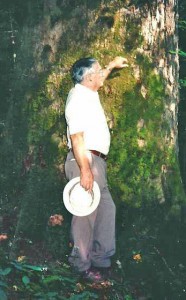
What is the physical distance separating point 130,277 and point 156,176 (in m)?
1.08

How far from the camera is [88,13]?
4332 millimetres

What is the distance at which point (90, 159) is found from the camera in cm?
429

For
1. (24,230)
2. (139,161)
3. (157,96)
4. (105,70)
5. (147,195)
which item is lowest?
(24,230)

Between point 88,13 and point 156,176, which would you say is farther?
point 156,176

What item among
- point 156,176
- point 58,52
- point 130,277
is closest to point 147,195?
point 156,176

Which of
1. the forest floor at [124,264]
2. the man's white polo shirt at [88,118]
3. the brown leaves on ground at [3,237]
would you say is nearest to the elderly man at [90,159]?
the man's white polo shirt at [88,118]

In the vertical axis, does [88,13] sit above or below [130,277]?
above

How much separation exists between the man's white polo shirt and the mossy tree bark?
0.24 metres

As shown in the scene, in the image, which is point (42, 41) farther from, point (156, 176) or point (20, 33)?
point (156, 176)

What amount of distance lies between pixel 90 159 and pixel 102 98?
654 mm

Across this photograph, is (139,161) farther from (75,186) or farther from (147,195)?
(75,186)

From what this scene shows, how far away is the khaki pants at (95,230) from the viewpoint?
4324 mm

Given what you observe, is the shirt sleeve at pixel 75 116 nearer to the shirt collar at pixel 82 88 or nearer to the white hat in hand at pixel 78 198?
the shirt collar at pixel 82 88

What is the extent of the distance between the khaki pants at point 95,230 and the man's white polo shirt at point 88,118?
16cm
